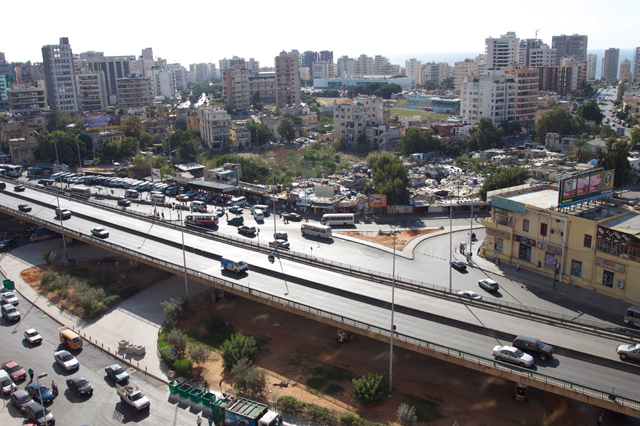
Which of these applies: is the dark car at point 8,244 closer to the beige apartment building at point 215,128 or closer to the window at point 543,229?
the beige apartment building at point 215,128

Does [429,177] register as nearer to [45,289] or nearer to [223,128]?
[223,128]

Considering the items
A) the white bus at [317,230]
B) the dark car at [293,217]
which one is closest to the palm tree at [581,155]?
the dark car at [293,217]

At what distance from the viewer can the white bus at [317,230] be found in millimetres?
51844

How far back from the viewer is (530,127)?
118188 millimetres

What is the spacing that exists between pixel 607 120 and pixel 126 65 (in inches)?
6579

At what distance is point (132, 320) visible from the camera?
130 feet

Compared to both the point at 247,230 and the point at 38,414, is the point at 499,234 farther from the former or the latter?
the point at 38,414

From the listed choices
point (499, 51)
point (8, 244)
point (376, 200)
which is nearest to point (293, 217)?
point (376, 200)

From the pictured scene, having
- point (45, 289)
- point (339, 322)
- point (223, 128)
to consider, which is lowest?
point (45, 289)

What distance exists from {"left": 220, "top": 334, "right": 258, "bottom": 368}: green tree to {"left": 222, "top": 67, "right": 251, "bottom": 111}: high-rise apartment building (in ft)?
424

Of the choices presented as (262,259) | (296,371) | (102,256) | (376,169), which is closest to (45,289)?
(102,256)

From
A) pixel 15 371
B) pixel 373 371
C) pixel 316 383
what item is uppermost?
pixel 373 371

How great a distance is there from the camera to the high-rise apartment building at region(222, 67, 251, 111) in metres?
153

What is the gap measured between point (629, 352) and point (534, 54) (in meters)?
183
